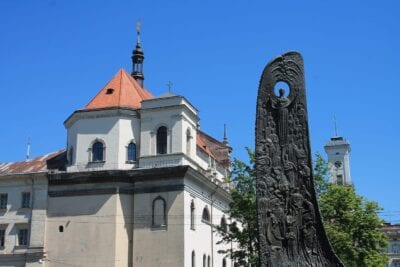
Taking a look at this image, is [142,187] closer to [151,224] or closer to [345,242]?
[151,224]

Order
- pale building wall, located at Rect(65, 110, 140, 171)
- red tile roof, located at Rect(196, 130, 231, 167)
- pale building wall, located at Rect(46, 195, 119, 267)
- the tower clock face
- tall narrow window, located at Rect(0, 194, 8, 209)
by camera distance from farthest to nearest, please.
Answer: the tower clock face
red tile roof, located at Rect(196, 130, 231, 167)
tall narrow window, located at Rect(0, 194, 8, 209)
pale building wall, located at Rect(65, 110, 140, 171)
pale building wall, located at Rect(46, 195, 119, 267)

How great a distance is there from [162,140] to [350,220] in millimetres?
14721

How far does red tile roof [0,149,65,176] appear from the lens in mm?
42700

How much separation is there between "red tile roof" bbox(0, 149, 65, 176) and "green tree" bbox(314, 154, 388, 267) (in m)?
21.0

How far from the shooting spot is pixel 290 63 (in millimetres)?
13859

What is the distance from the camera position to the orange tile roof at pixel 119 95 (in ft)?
139

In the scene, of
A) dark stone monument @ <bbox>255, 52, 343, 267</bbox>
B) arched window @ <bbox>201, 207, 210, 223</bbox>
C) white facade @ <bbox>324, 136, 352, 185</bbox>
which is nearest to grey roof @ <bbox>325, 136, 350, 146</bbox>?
white facade @ <bbox>324, 136, 352, 185</bbox>

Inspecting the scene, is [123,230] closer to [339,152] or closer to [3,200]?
[3,200]

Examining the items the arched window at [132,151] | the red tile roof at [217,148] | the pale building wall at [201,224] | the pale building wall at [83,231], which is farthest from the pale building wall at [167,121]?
the red tile roof at [217,148]

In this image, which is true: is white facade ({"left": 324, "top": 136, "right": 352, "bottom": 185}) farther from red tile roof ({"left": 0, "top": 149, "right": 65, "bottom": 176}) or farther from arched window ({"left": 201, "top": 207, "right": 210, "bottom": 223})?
red tile roof ({"left": 0, "top": 149, "right": 65, "bottom": 176})

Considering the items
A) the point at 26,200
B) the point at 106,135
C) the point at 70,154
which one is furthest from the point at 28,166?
the point at 106,135

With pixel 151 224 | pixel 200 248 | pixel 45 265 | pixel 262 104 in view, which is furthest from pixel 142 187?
pixel 262 104

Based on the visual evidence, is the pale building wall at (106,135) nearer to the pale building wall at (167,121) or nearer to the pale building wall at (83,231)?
the pale building wall at (167,121)

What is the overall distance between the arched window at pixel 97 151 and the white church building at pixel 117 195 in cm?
7
